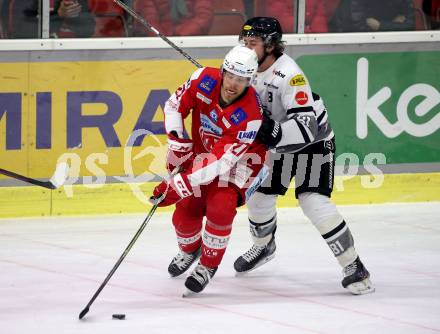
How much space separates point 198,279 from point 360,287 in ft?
2.35

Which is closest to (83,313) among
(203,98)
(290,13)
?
(203,98)

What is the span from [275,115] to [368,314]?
102 centimetres

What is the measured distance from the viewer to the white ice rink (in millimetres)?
4656

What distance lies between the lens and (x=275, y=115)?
5312mm

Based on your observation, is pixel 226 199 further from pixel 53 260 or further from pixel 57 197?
pixel 57 197

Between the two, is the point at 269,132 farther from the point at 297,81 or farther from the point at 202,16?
the point at 202,16

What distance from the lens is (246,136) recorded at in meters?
4.97

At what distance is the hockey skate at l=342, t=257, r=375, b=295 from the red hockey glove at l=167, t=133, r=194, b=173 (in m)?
0.85

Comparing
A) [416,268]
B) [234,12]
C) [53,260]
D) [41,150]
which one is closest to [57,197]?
[41,150]

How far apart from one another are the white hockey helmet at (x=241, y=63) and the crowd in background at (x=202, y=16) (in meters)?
1.97

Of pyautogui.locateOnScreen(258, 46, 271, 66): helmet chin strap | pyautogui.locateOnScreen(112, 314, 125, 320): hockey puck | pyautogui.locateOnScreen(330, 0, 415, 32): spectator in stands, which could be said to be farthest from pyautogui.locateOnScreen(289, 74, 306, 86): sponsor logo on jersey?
pyautogui.locateOnScreen(330, 0, 415, 32): spectator in stands

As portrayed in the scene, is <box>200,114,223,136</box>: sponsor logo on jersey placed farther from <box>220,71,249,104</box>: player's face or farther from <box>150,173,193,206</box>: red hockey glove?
<box>150,173,193,206</box>: red hockey glove

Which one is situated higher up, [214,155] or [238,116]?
[238,116]

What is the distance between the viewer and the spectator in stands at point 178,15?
6910 millimetres
